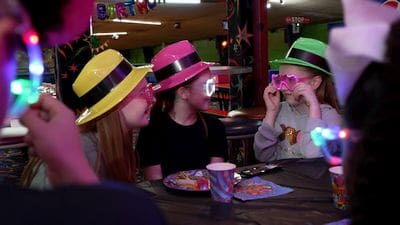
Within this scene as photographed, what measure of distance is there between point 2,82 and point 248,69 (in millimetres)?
4462

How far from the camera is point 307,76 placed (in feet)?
8.59

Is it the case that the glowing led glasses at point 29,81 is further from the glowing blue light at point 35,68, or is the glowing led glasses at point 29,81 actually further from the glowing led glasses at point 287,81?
the glowing led glasses at point 287,81

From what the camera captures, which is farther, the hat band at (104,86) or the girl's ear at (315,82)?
the girl's ear at (315,82)

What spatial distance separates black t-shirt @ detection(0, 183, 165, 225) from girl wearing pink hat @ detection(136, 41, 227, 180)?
1959 millimetres

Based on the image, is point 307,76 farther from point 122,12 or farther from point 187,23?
point 187,23

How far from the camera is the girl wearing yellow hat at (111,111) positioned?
1757mm

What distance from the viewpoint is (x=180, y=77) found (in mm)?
2541

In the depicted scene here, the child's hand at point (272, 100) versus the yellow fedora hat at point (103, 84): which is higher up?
the yellow fedora hat at point (103, 84)

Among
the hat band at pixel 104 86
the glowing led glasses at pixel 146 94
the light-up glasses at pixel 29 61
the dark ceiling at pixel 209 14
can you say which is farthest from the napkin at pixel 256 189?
the dark ceiling at pixel 209 14

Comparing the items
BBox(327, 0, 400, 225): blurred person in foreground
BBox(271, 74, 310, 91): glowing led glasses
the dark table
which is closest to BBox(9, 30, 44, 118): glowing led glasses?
BBox(327, 0, 400, 225): blurred person in foreground

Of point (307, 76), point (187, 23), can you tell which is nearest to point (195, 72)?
point (307, 76)

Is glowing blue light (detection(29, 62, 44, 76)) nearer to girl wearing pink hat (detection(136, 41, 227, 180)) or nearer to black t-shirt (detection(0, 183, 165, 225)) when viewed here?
black t-shirt (detection(0, 183, 165, 225))

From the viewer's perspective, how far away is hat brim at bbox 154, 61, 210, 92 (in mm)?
2539

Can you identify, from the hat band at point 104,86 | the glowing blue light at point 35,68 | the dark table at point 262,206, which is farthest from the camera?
the hat band at point 104,86
